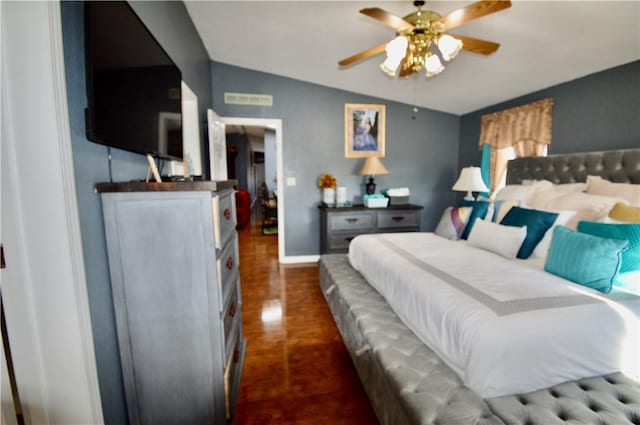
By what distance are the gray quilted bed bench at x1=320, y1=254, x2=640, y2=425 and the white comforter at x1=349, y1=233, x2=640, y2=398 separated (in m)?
0.04

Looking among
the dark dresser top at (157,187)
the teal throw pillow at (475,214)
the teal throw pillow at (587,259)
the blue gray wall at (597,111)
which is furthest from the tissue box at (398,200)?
the dark dresser top at (157,187)

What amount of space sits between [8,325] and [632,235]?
8.98 feet

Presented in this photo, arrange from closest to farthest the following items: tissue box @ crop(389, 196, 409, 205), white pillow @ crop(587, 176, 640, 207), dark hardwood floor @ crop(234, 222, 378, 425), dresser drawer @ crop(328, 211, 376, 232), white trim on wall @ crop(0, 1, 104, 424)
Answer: white trim on wall @ crop(0, 1, 104, 424) < dark hardwood floor @ crop(234, 222, 378, 425) < white pillow @ crop(587, 176, 640, 207) < dresser drawer @ crop(328, 211, 376, 232) < tissue box @ crop(389, 196, 409, 205)

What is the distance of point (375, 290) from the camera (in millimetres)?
2119

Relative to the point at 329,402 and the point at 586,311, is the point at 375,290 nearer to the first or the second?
the point at 329,402

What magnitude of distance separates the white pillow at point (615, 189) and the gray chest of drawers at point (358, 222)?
1.88m

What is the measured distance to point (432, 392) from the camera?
1.11 m

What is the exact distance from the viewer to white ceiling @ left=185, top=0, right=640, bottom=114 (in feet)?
6.34

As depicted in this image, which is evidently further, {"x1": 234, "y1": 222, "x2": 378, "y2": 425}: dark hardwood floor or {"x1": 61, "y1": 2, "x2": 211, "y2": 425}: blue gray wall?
{"x1": 234, "y1": 222, "x2": 378, "y2": 425}: dark hardwood floor

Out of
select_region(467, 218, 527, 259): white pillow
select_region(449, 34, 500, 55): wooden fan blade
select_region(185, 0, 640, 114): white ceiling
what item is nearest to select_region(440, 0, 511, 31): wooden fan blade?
select_region(449, 34, 500, 55): wooden fan blade

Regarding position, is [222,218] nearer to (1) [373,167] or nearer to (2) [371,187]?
(1) [373,167]

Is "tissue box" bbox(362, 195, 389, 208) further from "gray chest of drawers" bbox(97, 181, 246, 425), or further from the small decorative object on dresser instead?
"gray chest of drawers" bbox(97, 181, 246, 425)

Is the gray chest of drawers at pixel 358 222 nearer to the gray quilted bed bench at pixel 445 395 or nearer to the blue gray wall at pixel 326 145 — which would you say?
the blue gray wall at pixel 326 145

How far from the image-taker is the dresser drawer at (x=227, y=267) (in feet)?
4.24
